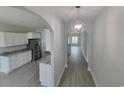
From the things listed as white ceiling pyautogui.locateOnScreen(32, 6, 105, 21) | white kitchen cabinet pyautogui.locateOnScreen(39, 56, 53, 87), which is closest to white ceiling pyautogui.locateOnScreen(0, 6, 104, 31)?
white ceiling pyautogui.locateOnScreen(32, 6, 105, 21)

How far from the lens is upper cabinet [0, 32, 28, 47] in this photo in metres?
5.57

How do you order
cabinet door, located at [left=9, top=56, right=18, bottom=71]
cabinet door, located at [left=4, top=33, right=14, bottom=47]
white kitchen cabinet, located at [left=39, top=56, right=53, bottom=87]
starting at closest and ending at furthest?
1. white kitchen cabinet, located at [left=39, top=56, right=53, bottom=87]
2. cabinet door, located at [left=9, top=56, right=18, bottom=71]
3. cabinet door, located at [left=4, top=33, right=14, bottom=47]

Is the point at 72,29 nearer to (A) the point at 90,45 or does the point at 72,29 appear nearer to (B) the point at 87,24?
(B) the point at 87,24

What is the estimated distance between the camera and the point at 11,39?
6227mm

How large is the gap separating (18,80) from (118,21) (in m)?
4.21

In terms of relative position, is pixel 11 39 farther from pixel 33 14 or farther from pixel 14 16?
pixel 33 14

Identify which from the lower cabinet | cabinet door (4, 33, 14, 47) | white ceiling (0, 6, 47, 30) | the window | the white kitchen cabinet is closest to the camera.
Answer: white ceiling (0, 6, 47, 30)

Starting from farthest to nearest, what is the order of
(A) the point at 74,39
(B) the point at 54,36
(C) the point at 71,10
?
1. (A) the point at 74,39
2. (B) the point at 54,36
3. (C) the point at 71,10

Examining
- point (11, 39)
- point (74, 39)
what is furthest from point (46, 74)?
point (74, 39)

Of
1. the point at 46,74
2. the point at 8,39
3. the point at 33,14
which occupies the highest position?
the point at 33,14

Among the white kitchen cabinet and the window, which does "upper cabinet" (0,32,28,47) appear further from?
the window

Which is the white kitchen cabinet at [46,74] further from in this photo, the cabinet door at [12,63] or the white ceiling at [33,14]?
the cabinet door at [12,63]
